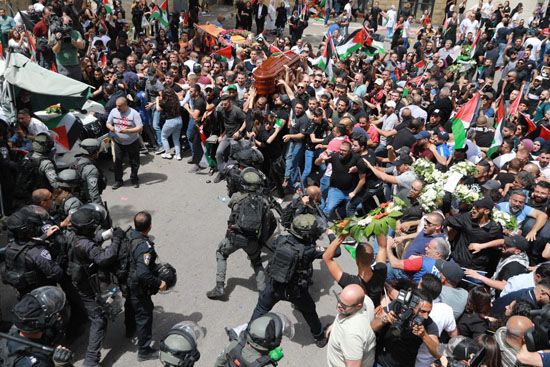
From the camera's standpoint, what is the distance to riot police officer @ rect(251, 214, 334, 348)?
454 centimetres

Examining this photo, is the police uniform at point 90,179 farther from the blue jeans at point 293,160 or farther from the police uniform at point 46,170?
the blue jeans at point 293,160

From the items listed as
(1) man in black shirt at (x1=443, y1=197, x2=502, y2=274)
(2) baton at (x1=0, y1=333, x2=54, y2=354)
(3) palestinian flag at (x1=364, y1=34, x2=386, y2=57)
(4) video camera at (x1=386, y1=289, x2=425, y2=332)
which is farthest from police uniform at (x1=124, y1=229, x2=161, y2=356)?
(3) palestinian flag at (x1=364, y1=34, x2=386, y2=57)

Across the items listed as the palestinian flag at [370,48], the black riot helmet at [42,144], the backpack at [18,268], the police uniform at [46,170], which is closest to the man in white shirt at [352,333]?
the backpack at [18,268]

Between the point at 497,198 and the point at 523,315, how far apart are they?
247 centimetres

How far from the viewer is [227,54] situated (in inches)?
483

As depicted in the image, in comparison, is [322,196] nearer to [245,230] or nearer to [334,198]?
[334,198]

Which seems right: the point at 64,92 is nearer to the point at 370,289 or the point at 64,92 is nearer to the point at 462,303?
the point at 370,289

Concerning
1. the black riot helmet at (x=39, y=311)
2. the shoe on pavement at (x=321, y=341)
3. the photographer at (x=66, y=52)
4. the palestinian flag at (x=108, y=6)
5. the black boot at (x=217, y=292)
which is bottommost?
the shoe on pavement at (x=321, y=341)

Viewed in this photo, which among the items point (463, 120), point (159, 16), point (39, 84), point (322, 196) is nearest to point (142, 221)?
point (322, 196)

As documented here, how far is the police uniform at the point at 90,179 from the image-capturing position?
20.6 ft

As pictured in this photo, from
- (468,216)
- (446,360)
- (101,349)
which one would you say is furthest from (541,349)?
(101,349)

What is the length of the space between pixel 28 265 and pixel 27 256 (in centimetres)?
9

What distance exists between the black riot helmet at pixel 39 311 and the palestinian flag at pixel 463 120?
21.3 feet

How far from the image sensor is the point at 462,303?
4.22 meters
